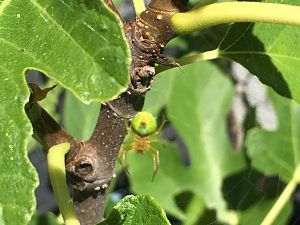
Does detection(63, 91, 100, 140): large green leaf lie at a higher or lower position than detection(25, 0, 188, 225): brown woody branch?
lower

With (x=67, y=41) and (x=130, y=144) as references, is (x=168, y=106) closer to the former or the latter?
(x=130, y=144)

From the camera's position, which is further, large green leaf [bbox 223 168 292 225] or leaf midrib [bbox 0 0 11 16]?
large green leaf [bbox 223 168 292 225]

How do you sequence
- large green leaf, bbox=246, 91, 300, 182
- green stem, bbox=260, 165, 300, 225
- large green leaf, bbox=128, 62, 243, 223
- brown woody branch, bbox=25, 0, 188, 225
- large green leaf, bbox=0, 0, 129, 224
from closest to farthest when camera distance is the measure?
large green leaf, bbox=0, 0, 129, 224, brown woody branch, bbox=25, 0, 188, 225, green stem, bbox=260, 165, 300, 225, large green leaf, bbox=246, 91, 300, 182, large green leaf, bbox=128, 62, 243, 223

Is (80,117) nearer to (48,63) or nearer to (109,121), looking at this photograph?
(109,121)

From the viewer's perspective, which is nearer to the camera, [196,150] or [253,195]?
[253,195]

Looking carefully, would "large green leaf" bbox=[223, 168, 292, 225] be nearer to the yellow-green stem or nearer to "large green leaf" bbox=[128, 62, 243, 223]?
"large green leaf" bbox=[128, 62, 243, 223]

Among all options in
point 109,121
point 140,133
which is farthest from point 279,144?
point 109,121

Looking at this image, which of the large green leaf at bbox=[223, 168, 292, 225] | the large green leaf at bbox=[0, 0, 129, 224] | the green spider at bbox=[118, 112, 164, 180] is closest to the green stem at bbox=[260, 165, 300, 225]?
the large green leaf at bbox=[223, 168, 292, 225]
